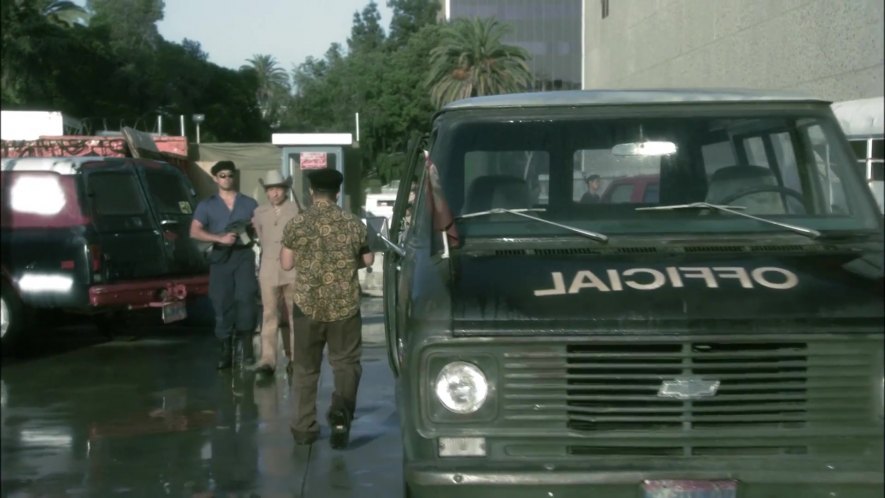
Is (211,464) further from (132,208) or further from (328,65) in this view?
(328,65)

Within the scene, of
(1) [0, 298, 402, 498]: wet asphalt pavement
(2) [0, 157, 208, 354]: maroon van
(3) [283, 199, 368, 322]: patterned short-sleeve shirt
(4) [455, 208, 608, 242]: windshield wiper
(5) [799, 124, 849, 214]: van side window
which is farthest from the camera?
(2) [0, 157, 208, 354]: maroon van

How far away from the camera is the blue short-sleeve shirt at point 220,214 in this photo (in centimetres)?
975

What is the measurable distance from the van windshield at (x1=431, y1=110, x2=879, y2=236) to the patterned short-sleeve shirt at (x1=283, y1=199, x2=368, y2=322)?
1.81 meters

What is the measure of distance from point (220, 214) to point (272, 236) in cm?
62

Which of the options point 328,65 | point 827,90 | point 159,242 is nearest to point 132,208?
point 159,242

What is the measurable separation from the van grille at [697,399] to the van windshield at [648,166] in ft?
3.40

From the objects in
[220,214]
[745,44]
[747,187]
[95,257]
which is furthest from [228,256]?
[745,44]

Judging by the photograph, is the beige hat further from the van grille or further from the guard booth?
the guard booth

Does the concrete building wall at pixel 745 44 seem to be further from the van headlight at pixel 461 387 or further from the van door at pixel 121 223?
the van door at pixel 121 223

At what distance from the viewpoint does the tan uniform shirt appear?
9469 mm

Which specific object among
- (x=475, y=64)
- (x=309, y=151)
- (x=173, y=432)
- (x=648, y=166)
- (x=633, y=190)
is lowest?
(x=173, y=432)

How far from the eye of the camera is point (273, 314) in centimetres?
966

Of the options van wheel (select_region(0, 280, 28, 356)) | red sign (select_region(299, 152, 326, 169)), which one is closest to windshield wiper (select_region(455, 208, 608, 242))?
van wheel (select_region(0, 280, 28, 356))

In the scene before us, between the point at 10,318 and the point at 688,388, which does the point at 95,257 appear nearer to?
the point at 10,318
